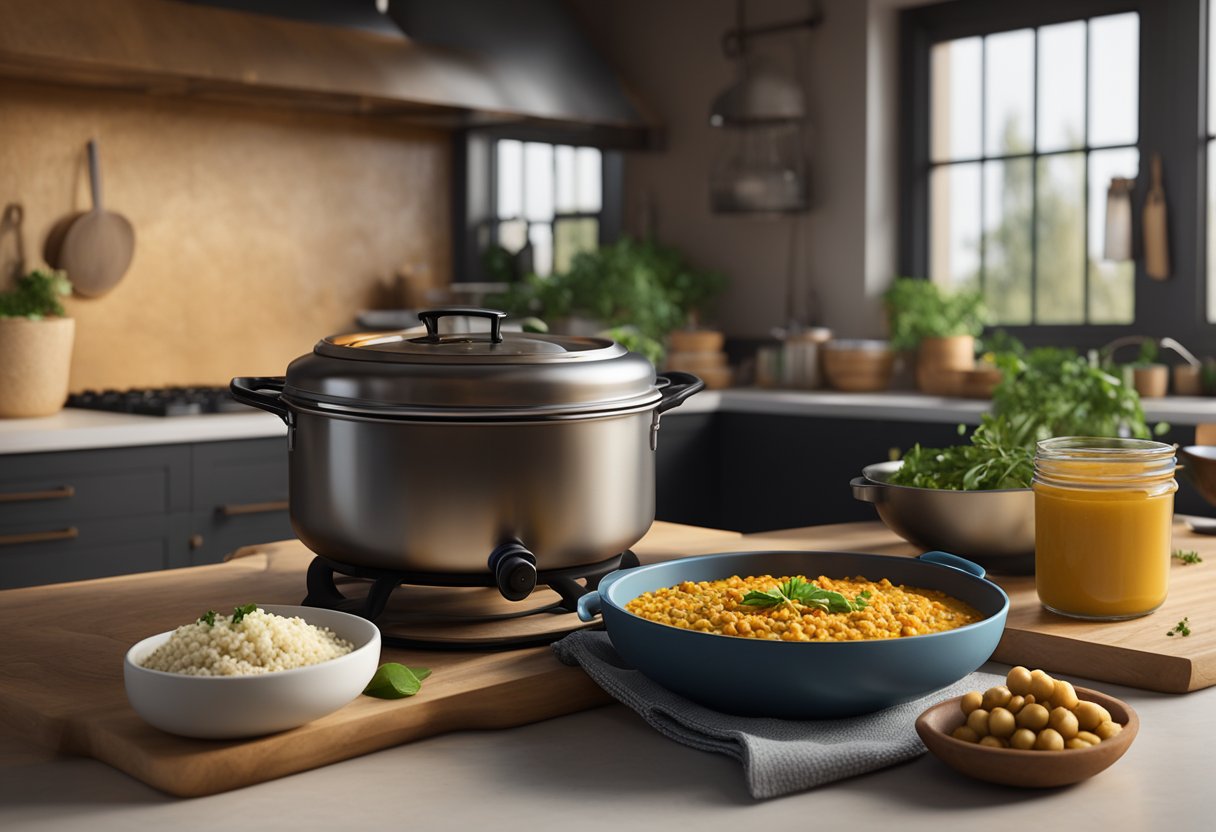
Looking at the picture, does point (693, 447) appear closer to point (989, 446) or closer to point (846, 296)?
point (846, 296)

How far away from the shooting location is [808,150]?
4285 millimetres

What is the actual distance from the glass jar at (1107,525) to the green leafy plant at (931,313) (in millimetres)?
2576

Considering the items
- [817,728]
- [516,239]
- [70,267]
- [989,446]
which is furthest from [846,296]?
[817,728]

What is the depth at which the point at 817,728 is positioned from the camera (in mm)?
1041

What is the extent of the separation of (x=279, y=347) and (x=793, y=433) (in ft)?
5.15

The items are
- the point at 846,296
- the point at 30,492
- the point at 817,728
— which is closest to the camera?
the point at 817,728

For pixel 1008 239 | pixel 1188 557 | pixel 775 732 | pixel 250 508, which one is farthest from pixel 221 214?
pixel 775 732

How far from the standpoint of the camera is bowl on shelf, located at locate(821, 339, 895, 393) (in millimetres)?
3928

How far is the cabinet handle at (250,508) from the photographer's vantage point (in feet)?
10.1

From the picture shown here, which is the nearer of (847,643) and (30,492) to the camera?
(847,643)

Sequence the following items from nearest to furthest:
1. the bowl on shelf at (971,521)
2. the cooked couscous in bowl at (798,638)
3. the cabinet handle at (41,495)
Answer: the cooked couscous in bowl at (798,638)
the bowl on shelf at (971,521)
the cabinet handle at (41,495)

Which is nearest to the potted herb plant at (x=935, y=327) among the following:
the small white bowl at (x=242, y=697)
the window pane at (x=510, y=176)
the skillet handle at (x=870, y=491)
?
the window pane at (x=510, y=176)

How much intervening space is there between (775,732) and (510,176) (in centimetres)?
381

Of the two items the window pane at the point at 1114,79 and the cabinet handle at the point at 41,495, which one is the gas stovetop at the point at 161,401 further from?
the window pane at the point at 1114,79
